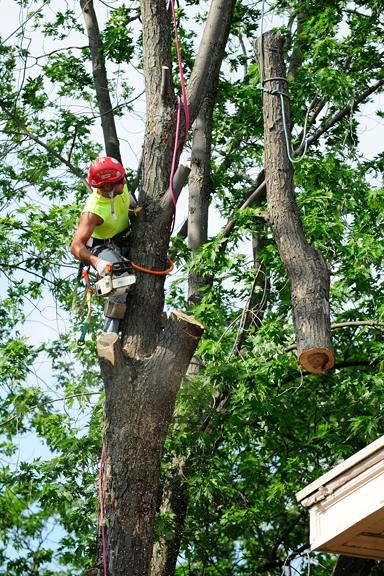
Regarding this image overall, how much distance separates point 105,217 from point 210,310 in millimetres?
2963

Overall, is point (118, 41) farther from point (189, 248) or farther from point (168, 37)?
point (168, 37)

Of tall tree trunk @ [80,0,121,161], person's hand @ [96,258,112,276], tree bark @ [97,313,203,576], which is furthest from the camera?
tall tree trunk @ [80,0,121,161]

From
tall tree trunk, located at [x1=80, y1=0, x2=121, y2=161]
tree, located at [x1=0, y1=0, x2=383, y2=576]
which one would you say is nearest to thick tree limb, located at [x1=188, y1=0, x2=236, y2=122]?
tree, located at [x1=0, y1=0, x2=383, y2=576]

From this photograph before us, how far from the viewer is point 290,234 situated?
846 cm

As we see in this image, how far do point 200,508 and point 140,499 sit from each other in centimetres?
444

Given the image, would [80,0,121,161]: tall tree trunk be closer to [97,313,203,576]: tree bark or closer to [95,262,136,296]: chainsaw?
[95,262,136,296]: chainsaw

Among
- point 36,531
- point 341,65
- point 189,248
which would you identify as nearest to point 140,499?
point 189,248

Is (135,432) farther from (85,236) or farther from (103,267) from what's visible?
(85,236)

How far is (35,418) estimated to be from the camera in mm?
12523

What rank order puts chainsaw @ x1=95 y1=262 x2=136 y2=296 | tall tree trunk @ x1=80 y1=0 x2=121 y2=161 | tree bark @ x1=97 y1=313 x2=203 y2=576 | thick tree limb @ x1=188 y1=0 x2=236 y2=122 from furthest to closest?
tall tree trunk @ x1=80 y1=0 x2=121 y2=161, thick tree limb @ x1=188 y1=0 x2=236 y2=122, chainsaw @ x1=95 y1=262 x2=136 y2=296, tree bark @ x1=97 y1=313 x2=203 y2=576

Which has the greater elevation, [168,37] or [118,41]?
[118,41]

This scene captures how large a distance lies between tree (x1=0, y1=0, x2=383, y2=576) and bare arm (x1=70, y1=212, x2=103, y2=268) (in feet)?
1.19

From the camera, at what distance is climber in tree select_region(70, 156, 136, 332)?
334 inches

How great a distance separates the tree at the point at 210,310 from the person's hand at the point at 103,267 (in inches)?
8.7
